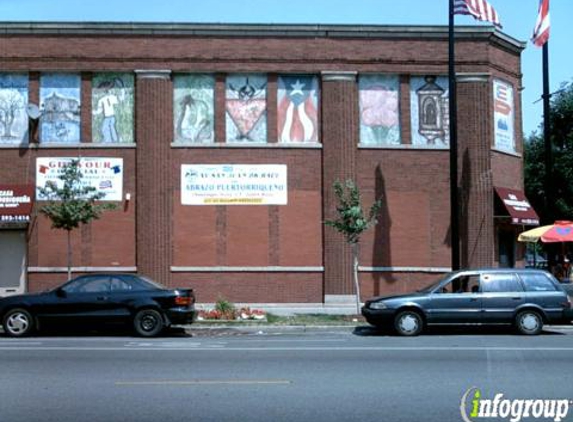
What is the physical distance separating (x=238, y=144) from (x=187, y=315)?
8.39 meters

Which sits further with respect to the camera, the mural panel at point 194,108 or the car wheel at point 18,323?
the mural panel at point 194,108

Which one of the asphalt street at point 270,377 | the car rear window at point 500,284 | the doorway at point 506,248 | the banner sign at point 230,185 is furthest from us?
the doorway at point 506,248

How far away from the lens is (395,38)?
81.9 ft

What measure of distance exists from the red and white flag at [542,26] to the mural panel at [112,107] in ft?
43.4

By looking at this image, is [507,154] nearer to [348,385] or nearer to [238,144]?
[238,144]

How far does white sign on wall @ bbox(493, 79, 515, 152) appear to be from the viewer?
25891 millimetres

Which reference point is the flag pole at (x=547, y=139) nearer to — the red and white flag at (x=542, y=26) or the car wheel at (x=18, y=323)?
the red and white flag at (x=542, y=26)

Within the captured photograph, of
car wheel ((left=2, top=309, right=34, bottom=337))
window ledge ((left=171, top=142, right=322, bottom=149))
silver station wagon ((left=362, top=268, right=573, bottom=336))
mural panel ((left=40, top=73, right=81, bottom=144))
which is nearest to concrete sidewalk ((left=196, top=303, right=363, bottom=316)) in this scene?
window ledge ((left=171, top=142, right=322, bottom=149))

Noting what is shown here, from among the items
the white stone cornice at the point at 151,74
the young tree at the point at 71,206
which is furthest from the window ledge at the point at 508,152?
the young tree at the point at 71,206

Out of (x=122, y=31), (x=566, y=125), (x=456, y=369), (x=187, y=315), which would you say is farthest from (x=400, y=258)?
(x=566, y=125)

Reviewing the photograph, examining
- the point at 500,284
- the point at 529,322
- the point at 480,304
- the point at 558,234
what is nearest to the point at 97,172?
the point at 480,304

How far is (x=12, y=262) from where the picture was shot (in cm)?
2425

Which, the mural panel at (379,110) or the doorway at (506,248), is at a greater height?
the mural panel at (379,110)

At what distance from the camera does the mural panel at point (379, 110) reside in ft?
82.0
